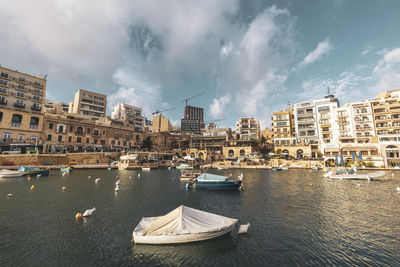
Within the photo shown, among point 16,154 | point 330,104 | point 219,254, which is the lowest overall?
point 219,254

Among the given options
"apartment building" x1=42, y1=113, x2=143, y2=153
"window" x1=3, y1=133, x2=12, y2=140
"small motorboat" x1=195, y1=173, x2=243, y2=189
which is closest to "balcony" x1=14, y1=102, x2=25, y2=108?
"apartment building" x1=42, y1=113, x2=143, y2=153

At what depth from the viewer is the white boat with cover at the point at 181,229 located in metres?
12.3

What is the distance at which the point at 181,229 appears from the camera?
12.3m

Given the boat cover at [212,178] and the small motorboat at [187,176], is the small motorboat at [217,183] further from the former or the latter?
the small motorboat at [187,176]

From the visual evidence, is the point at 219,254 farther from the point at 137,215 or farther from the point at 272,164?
the point at 272,164

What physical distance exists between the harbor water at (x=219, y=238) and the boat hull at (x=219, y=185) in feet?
16.0

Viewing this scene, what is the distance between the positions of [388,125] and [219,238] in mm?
88193

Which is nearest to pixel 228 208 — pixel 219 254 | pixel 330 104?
pixel 219 254

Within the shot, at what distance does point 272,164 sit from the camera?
75812 mm

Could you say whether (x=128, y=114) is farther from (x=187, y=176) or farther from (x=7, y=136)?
(x=187, y=176)

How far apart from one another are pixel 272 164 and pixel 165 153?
5155 cm

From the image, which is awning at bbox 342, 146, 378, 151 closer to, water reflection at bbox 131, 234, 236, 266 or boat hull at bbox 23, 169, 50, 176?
water reflection at bbox 131, 234, 236, 266

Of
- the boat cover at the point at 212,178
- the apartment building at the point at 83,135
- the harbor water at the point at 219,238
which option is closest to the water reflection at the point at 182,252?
the harbor water at the point at 219,238

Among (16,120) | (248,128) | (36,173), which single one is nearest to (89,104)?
(16,120)
